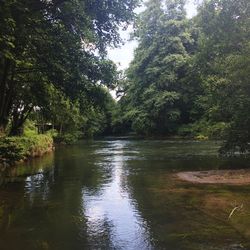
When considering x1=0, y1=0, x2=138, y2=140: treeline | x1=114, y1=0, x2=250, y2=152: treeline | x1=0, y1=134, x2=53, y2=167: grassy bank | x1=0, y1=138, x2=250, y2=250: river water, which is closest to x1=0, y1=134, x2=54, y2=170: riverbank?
x1=0, y1=134, x2=53, y2=167: grassy bank

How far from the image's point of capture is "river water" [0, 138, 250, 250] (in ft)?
31.5

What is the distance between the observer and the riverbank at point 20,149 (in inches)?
992

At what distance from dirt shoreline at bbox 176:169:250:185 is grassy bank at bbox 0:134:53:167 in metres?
10.3

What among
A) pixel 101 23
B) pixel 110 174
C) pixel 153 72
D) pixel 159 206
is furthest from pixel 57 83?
pixel 153 72

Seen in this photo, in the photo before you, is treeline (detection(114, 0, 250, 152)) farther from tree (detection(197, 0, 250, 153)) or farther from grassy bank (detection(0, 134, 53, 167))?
grassy bank (detection(0, 134, 53, 167))

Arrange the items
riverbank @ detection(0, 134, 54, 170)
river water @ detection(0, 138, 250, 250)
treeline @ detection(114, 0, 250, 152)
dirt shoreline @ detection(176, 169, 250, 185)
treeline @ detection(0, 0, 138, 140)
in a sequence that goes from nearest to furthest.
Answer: river water @ detection(0, 138, 250, 250) < treeline @ detection(0, 0, 138, 140) < dirt shoreline @ detection(176, 169, 250, 185) < riverbank @ detection(0, 134, 54, 170) < treeline @ detection(114, 0, 250, 152)

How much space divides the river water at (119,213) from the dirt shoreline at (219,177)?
0.78 metres

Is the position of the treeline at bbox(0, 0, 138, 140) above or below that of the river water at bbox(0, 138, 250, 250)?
above

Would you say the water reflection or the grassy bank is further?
the grassy bank

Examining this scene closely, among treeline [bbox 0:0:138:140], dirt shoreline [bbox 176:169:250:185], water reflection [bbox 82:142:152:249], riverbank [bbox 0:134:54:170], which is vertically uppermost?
treeline [bbox 0:0:138:140]

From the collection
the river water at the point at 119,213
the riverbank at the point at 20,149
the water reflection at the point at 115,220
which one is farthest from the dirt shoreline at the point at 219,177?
the riverbank at the point at 20,149

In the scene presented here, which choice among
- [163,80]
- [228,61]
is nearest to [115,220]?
[228,61]

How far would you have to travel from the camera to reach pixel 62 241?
970 centimetres

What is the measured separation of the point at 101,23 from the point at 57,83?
3.59m
